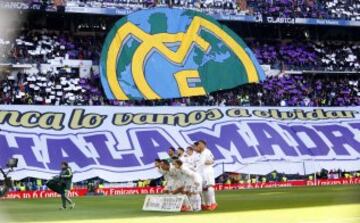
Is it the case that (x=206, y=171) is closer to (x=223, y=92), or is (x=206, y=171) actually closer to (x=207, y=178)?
(x=207, y=178)

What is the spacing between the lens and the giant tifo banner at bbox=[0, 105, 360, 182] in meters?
34.5

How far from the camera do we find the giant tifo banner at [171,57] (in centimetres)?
4309

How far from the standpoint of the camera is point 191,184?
18.0 metres

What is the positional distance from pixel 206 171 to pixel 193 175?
0.63 meters

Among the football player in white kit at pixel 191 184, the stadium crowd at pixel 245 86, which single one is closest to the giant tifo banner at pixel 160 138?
the stadium crowd at pixel 245 86

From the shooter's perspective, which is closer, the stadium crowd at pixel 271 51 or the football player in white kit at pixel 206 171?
the football player in white kit at pixel 206 171

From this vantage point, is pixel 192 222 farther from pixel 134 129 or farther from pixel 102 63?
pixel 102 63

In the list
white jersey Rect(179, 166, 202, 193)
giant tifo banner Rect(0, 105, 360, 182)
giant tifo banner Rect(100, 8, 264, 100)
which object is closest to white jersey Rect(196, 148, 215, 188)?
white jersey Rect(179, 166, 202, 193)

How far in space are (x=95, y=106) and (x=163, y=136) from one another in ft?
13.0

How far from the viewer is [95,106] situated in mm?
38438

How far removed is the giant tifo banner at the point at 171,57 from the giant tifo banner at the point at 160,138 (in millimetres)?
3838

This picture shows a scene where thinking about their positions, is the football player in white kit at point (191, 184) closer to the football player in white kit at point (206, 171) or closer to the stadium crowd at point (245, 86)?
the football player in white kit at point (206, 171)

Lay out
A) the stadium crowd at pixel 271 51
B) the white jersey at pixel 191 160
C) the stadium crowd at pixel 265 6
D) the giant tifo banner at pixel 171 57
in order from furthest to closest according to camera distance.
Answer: the stadium crowd at pixel 265 6
the stadium crowd at pixel 271 51
the giant tifo banner at pixel 171 57
the white jersey at pixel 191 160

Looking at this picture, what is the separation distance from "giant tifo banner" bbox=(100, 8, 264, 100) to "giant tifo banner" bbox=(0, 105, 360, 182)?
3.84m
